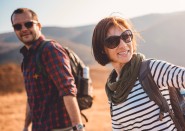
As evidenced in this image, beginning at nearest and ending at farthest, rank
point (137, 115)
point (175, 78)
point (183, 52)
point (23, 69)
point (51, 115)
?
1. point (175, 78)
2. point (137, 115)
3. point (51, 115)
4. point (23, 69)
5. point (183, 52)

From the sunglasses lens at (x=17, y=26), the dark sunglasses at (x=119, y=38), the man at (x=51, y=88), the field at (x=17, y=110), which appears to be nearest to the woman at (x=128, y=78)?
the dark sunglasses at (x=119, y=38)

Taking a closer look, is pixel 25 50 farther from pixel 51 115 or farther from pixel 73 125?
pixel 73 125

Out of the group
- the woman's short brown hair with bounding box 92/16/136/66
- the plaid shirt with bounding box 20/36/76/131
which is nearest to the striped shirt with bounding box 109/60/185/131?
the woman's short brown hair with bounding box 92/16/136/66

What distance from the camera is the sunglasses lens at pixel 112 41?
284 centimetres

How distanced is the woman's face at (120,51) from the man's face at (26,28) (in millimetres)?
1186

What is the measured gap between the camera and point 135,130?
268cm

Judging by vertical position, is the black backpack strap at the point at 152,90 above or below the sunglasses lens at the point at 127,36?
below

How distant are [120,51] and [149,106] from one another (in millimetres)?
516

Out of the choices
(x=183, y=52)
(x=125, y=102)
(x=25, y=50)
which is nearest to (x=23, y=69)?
(x=25, y=50)

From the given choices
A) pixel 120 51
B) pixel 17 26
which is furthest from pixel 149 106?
pixel 17 26

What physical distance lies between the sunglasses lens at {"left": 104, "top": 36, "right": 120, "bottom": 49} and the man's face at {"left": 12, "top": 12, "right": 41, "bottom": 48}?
3.97 feet

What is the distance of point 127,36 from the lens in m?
2.85

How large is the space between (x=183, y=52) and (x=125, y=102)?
300 ft

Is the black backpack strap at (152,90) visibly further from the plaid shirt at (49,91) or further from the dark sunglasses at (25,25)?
the dark sunglasses at (25,25)
